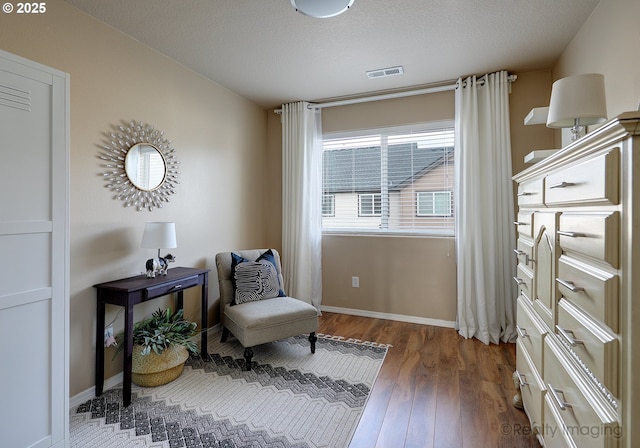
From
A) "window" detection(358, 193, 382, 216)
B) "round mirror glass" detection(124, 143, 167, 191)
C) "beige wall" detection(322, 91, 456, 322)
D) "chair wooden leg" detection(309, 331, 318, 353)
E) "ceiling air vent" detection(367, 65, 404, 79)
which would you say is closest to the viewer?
"round mirror glass" detection(124, 143, 167, 191)

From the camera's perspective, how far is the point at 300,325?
2723 mm

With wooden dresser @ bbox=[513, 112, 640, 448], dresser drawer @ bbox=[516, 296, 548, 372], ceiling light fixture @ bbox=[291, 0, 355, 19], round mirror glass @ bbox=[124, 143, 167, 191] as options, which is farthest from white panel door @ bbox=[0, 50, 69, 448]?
dresser drawer @ bbox=[516, 296, 548, 372]

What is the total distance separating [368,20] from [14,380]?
9.40 ft

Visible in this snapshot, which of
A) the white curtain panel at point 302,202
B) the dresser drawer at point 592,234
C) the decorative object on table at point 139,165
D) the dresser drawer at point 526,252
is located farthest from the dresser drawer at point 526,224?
the decorative object on table at point 139,165

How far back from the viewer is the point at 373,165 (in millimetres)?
3855

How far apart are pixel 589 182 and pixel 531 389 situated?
122 cm

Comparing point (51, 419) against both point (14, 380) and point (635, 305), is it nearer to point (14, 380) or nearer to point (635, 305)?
point (14, 380)

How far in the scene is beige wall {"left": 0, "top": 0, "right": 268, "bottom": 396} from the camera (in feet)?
6.84

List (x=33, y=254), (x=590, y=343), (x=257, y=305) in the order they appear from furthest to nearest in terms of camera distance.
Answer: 1. (x=257, y=305)
2. (x=33, y=254)
3. (x=590, y=343)

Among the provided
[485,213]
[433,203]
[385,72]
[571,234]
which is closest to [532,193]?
[571,234]

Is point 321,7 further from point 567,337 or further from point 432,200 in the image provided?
point 432,200

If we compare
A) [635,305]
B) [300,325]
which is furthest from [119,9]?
[635,305]

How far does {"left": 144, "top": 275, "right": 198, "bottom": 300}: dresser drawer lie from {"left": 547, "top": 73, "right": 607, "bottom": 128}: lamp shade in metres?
2.61

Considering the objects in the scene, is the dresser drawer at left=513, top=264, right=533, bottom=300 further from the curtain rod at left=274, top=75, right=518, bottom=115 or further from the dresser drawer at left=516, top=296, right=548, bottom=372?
the curtain rod at left=274, top=75, right=518, bottom=115
